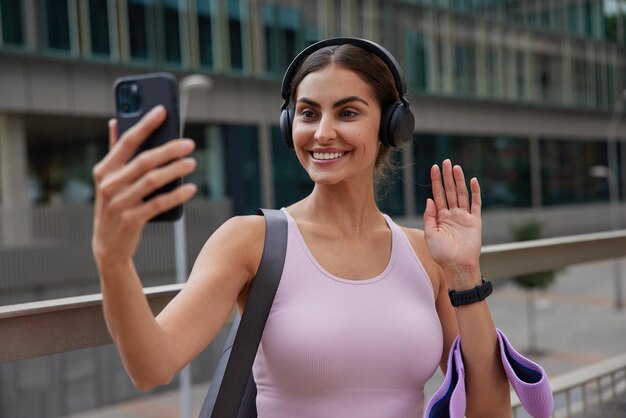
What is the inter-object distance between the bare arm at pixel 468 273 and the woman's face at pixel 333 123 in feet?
0.73

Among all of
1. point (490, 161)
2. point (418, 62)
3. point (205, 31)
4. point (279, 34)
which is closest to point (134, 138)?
point (205, 31)

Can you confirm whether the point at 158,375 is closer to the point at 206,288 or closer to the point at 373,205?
the point at 206,288

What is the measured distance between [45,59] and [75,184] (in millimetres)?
4385

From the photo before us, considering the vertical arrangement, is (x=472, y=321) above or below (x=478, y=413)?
above

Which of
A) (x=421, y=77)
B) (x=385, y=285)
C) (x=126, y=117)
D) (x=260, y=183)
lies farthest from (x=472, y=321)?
(x=421, y=77)

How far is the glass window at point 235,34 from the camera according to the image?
2669cm

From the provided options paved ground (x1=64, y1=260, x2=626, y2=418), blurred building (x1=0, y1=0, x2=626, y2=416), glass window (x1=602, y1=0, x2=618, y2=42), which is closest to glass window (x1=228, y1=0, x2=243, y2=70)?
blurred building (x1=0, y1=0, x2=626, y2=416)

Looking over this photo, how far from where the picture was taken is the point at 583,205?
149 feet

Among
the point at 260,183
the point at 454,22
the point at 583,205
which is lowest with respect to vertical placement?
the point at 583,205

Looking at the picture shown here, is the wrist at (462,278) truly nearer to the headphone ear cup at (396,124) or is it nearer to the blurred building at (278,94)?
the headphone ear cup at (396,124)

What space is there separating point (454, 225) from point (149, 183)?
111cm

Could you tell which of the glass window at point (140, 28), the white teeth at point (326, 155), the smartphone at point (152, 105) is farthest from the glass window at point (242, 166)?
the smartphone at point (152, 105)

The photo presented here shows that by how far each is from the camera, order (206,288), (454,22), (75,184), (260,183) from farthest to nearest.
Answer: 1. (454,22)
2. (260,183)
3. (75,184)
4. (206,288)

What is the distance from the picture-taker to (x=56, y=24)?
72.0 ft
